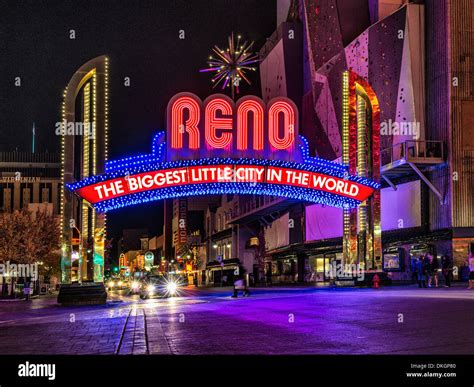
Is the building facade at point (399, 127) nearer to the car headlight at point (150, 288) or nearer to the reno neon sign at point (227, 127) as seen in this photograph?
the reno neon sign at point (227, 127)

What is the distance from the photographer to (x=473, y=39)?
1542 inches

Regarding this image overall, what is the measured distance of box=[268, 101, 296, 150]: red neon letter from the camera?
1302 inches

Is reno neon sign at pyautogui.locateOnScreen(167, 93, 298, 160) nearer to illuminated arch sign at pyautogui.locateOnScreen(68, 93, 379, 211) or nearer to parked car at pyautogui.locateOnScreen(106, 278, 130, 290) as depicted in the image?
illuminated arch sign at pyautogui.locateOnScreen(68, 93, 379, 211)

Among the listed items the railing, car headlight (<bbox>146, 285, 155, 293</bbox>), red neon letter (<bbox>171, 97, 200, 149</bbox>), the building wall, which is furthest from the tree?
the building wall

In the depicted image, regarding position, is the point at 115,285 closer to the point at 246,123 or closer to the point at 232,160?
the point at 246,123

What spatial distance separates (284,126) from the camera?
3319cm

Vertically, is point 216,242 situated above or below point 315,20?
below

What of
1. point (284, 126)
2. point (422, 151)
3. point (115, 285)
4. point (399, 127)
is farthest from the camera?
point (115, 285)

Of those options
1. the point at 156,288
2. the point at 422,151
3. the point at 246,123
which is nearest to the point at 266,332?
the point at 246,123

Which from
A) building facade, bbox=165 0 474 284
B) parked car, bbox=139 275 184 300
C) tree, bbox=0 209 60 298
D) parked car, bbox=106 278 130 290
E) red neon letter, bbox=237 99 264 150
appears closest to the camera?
red neon letter, bbox=237 99 264 150

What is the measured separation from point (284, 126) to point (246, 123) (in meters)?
1.93

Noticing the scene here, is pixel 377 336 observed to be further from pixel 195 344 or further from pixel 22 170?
pixel 22 170
